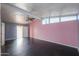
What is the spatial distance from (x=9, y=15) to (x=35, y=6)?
55 cm

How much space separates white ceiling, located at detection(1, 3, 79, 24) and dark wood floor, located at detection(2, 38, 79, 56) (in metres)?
0.48

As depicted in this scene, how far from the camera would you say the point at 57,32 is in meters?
2.11

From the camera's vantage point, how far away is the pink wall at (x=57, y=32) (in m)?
1.99

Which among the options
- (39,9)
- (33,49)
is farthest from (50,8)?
(33,49)

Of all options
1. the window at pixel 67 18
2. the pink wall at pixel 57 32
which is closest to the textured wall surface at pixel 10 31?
the pink wall at pixel 57 32

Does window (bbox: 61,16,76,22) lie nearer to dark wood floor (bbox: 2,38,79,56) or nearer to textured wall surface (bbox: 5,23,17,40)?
dark wood floor (bbox: 2,38,79,56)

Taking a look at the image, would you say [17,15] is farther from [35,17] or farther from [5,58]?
[5,58]

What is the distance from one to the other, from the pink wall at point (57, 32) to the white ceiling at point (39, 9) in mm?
218

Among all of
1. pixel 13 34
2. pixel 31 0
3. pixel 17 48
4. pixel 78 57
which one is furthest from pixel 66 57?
pixel 31 0

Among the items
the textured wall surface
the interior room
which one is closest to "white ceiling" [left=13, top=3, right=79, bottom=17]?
the interior room

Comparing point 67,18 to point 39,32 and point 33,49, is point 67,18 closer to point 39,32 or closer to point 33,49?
point 39,32

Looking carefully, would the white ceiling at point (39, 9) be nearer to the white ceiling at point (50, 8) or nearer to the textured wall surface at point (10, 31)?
the white ceiling at point (50, 8)

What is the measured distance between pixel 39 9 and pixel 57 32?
0.61m

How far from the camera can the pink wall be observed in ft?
6.54
